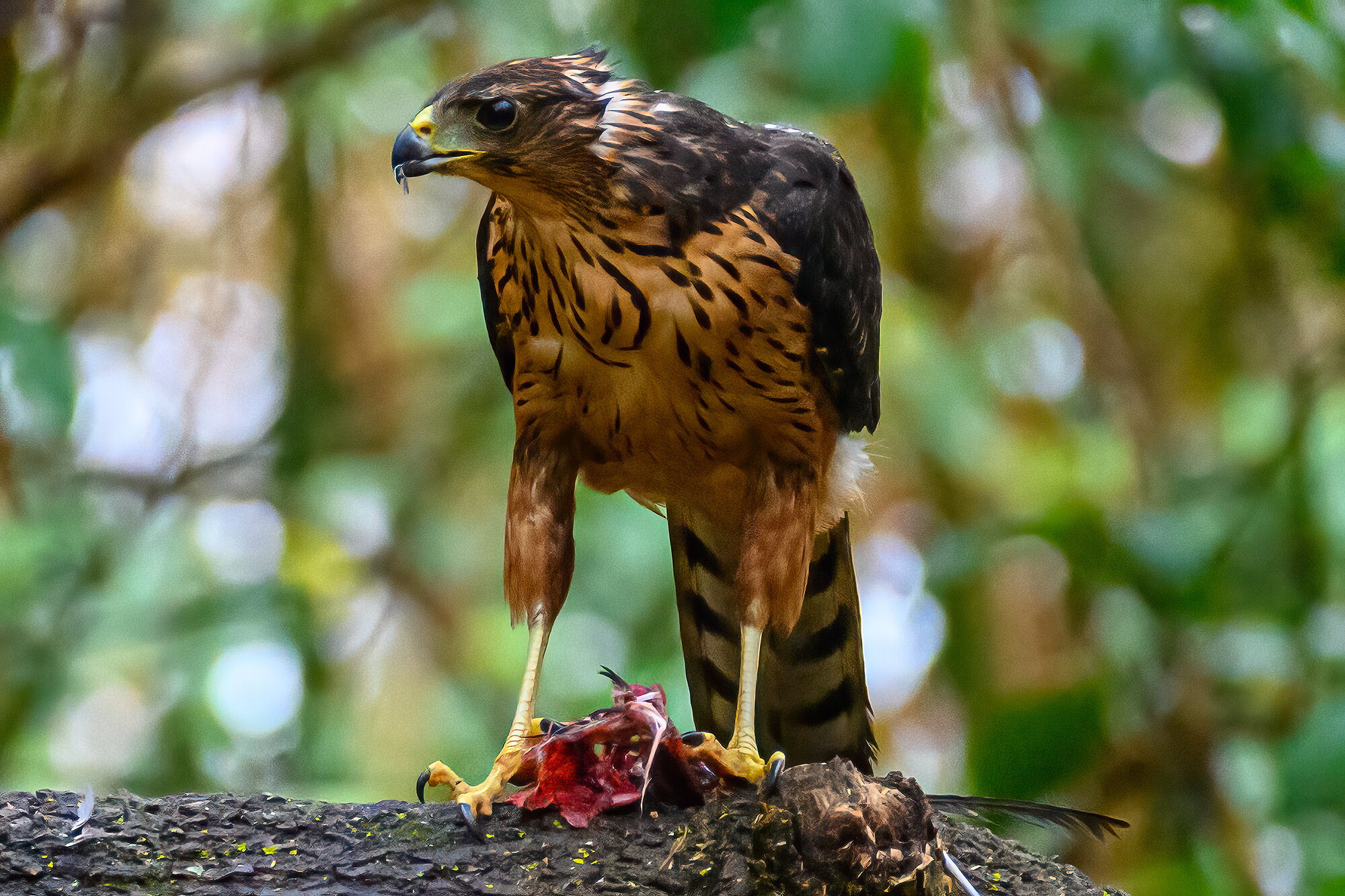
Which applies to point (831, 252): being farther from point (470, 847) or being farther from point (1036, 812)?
point (470, 847)

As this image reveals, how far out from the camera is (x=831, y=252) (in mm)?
2766

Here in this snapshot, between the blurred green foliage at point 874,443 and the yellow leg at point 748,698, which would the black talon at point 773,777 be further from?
the blurred green foliage at point 874,443

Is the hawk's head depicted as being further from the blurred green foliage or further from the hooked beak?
the blurred green foliage

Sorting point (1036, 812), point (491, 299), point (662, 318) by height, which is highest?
point (491, 299)

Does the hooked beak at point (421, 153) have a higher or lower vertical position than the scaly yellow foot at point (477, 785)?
higher

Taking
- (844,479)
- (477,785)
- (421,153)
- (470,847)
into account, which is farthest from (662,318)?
(470,847)

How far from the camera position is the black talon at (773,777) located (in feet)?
6.59

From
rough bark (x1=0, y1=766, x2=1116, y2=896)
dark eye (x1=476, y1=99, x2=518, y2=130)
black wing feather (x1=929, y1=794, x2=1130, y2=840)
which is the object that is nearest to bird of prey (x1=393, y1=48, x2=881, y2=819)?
dark eye (x1=476, y1=99, x2=518, y2=130)

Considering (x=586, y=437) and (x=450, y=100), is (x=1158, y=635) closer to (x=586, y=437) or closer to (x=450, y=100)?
(x=586, y=437)

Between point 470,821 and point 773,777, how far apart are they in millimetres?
540

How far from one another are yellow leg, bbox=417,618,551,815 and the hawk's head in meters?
0.96

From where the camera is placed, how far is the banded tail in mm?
3238

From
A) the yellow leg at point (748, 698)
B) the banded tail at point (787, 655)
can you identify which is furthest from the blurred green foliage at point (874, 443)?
the yellow leg at point (748, 698)

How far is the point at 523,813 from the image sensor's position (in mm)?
2162
